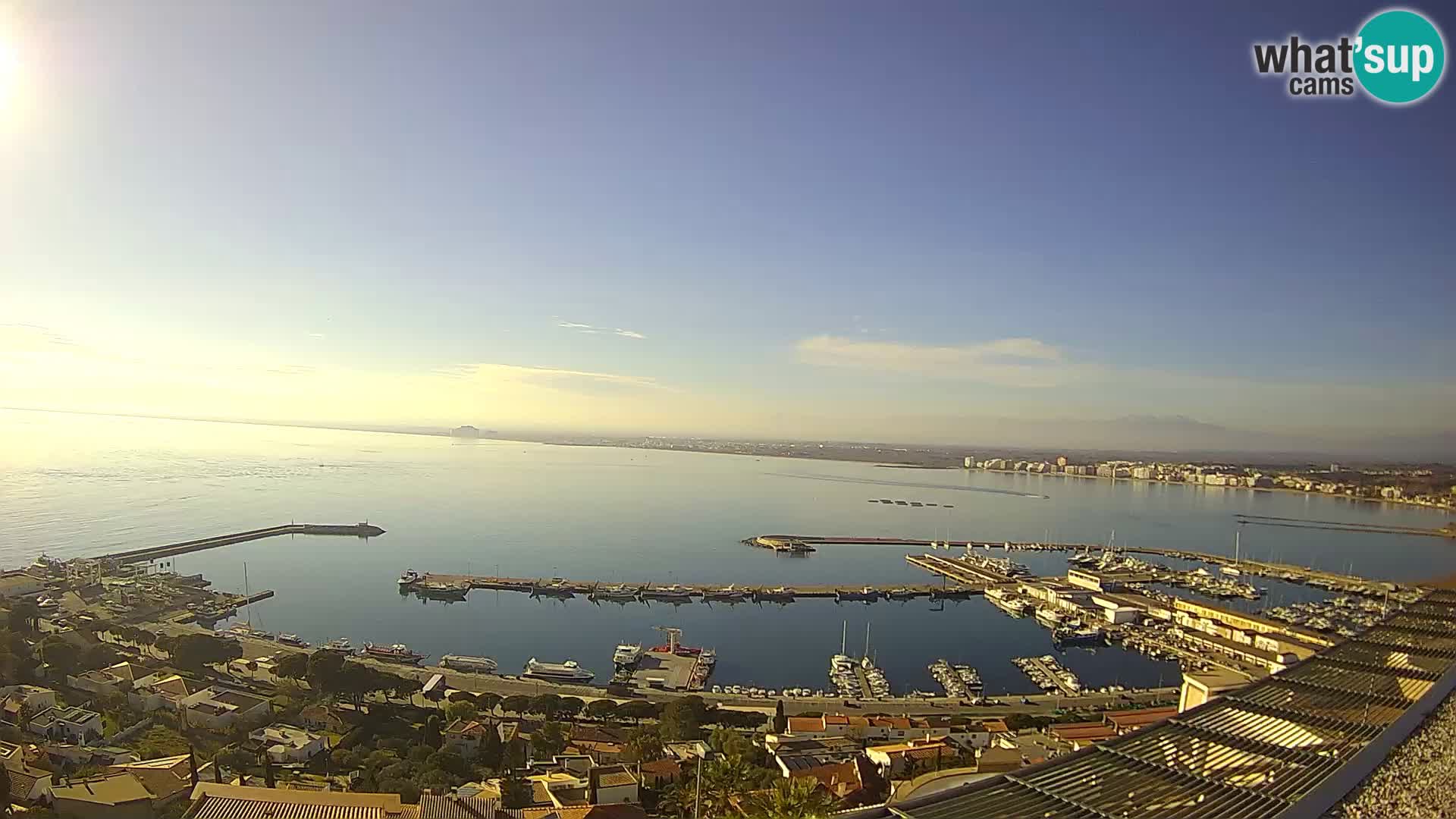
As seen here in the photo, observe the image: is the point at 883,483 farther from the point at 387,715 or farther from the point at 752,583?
the point at 387,715

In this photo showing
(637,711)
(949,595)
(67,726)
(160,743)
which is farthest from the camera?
(949,595)

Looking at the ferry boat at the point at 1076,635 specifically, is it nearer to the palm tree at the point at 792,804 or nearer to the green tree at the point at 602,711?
the green tree at the point at 602,711

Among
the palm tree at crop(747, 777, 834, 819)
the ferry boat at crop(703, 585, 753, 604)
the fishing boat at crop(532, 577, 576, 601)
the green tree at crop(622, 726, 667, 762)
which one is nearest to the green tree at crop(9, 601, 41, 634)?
the green tree at crop(622, 726, 667, 762)

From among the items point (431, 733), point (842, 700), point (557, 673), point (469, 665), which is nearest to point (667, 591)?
point (557, 673)

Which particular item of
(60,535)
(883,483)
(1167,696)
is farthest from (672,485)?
(1167,696)

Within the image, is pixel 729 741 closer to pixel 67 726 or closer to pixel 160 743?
pixel 160 743

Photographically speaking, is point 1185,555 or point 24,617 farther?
point 1185,555
